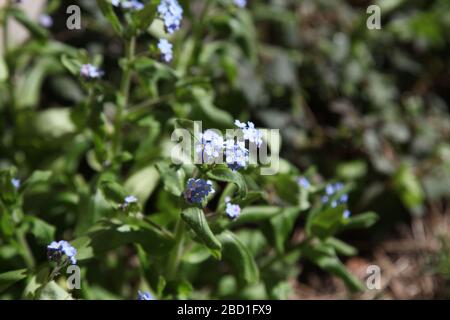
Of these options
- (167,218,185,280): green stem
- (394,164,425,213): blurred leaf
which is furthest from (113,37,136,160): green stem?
(394,164,425,213): blurred leaf

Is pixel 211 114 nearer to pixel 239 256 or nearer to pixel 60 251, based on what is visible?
pixel 239 256

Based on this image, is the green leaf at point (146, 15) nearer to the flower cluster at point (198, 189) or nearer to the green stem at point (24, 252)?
the flower cluster at point (198, 189)

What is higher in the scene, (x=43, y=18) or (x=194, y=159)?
(x=43, y=18)

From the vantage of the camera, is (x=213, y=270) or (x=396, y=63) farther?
(x=396, y=63)
